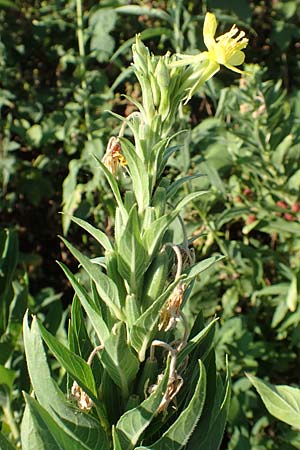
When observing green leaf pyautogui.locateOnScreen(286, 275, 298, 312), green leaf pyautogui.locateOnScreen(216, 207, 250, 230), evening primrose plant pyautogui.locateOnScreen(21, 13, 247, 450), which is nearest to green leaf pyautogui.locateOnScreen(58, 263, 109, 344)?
evening primrose plant pyautogui.locateOnScreen(21, 13, 247, 450)

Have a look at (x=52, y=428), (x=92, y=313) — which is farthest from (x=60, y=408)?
(x=92, y=313)

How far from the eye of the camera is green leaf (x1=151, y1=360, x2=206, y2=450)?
2.83 ft

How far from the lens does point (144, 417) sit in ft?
2.90

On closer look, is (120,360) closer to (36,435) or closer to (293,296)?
(36,435)

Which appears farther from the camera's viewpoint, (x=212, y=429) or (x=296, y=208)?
(x=296, y=208)

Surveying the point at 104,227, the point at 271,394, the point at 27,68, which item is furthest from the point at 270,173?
the point at 27,68

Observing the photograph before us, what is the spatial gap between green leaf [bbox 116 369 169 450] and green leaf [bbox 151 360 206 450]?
1.1 inches

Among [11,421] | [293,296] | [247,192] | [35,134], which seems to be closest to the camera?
[11,421]

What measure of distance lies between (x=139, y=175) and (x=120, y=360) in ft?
0.80

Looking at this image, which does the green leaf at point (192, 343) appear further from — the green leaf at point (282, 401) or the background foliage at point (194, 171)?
the background foliage at point (194, 171)

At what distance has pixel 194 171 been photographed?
2.47 meters

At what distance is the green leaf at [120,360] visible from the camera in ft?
2.90

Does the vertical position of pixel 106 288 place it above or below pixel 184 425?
above

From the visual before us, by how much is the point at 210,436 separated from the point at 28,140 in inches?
91.5
